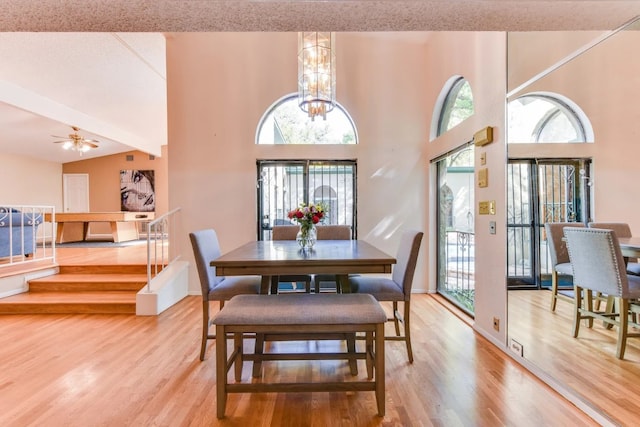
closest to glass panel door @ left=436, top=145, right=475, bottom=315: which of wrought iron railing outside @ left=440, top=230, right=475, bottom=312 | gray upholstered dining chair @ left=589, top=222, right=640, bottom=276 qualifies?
wrought iron railing outside @ left=440, top=230, right=475, bottom=312

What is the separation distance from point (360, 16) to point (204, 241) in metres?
1.90

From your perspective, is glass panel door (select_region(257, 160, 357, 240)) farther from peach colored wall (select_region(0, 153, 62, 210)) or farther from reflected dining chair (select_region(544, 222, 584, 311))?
peach colored wall (select_region(0, 153, 62, 210))

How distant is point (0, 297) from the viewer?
3551mm

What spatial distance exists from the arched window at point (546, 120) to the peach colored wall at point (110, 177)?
8.95 metres

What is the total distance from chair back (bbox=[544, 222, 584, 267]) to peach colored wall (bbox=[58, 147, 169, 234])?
9179mm

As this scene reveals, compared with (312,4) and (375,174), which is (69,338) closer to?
(312,4)

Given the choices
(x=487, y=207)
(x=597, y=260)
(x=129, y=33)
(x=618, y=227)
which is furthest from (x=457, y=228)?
(x=129, y=33)

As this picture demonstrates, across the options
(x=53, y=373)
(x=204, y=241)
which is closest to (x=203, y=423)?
(x=204, y=241)

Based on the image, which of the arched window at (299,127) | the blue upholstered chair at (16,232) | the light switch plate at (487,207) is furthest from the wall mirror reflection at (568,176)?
the blue upholstered chair at (16,232)

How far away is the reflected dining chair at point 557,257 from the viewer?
6.72 feet

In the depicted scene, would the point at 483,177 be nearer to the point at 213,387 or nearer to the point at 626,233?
the point at 626,233

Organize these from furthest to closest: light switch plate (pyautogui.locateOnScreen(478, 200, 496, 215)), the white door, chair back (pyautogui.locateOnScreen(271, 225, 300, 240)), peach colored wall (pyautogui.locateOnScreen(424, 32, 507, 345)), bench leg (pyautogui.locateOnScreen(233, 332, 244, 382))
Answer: the white door → chair back (pyautogui.locateOnScreen(271, 225, 300, 240)) → light switch plate (pyautogui.locateOnScreen(478, 200, 496, 215)) → peach colored wall (pyautogui.locateOnScreen(424, 32, 507, 345)) → bench leg (pyautogui.locateOnScreen(233, 332, 244, 382))

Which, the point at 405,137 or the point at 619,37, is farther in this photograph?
the point at 405,137

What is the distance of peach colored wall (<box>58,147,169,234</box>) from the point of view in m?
8.85
